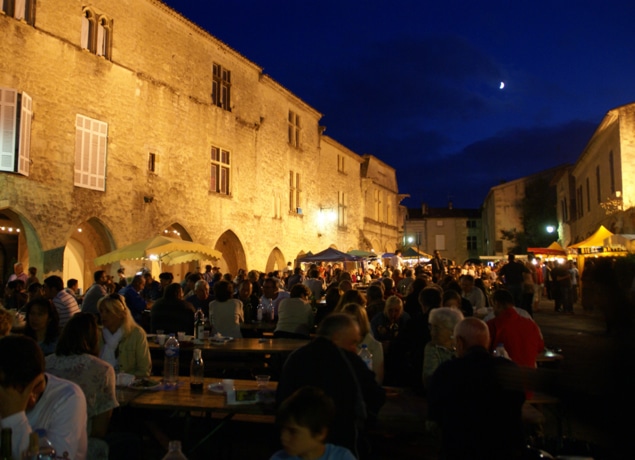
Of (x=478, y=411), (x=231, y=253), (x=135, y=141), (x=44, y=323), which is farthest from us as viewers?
(x=231, y=253)

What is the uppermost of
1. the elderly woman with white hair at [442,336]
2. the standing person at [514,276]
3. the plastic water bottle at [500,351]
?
the standing person at [514,276]

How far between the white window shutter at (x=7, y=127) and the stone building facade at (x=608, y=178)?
1870 cm

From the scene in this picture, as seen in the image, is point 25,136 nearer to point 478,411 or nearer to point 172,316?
point 172,316

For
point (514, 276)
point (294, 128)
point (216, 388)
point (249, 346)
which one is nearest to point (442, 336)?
point (216, 388)

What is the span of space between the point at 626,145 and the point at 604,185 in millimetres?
3396

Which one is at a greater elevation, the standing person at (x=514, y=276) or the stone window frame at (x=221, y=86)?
the stone window frame at (x=221, y=86)

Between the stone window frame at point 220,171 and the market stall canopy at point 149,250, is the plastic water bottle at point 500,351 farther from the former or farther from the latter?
the stone window frame at point 220,171

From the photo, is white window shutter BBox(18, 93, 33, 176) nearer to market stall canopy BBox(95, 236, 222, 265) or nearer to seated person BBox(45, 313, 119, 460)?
market stall canopy BBox(95, 236, 222, 265)

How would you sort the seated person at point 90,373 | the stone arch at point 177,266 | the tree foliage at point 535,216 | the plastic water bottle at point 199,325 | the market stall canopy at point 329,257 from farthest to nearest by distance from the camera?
the tree foliage at point 535,216
the market stall canopy at point 329,257
the stone arch at point 177,266
the plastic water bottle at point 199,325
the seated person at point 90,373

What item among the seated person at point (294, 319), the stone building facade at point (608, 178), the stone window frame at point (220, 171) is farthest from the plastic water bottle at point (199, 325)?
the stone building facade at point (608, 178)

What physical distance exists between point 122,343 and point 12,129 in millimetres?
9000

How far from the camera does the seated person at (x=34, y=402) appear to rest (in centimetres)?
274

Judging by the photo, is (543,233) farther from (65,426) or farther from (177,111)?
(65,426)

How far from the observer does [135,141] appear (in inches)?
628
